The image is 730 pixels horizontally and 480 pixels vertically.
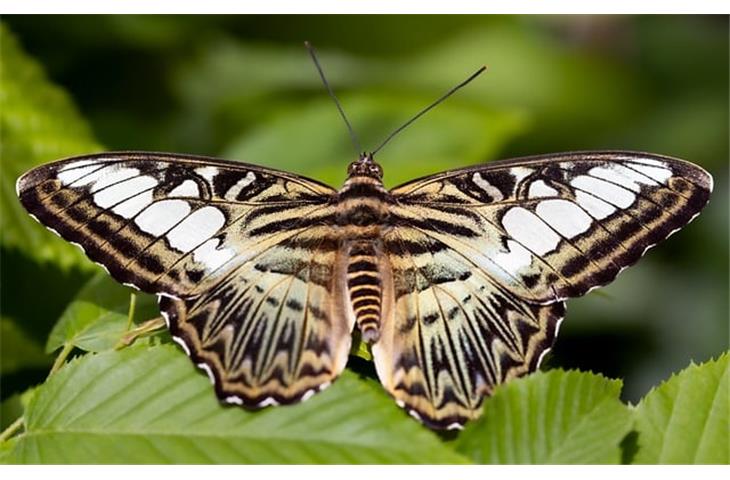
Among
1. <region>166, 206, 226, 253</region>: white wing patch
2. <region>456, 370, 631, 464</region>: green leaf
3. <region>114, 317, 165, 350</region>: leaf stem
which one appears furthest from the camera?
<region>166, 206, 226, 253</region>: white wing patch

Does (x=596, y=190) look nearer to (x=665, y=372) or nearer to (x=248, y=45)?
(x=248, y=45)

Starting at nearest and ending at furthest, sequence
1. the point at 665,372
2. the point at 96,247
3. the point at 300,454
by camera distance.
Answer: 1. the point at 300,454
2. the point at 96,247
3. the point at 665,372

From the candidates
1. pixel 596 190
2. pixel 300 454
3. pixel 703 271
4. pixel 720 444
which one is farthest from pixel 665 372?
pixel 300 454

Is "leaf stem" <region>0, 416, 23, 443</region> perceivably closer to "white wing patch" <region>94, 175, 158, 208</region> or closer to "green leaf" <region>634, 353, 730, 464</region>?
"white wing patch" <region>94, 175, 158, 208</region>

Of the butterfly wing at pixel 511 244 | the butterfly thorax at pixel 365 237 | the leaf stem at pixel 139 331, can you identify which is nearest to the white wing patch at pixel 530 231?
the butterfly wing at pixel 511 244

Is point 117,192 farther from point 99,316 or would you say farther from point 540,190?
point 540,190

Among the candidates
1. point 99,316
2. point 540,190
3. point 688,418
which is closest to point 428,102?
point 540,190

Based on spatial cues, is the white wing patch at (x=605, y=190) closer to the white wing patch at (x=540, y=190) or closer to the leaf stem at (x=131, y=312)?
the white wing patch at (x=540, y=190)

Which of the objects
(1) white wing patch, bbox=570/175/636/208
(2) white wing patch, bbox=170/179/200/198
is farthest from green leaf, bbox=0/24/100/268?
(1) white wing patch, bbox=570/175/636/208
